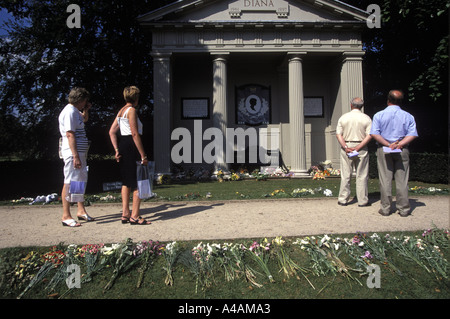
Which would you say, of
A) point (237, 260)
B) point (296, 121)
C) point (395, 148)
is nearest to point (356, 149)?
point (395, 148)

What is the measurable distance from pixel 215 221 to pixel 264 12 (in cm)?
1393

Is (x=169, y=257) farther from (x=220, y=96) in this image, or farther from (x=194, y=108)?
(x=194, y=108)

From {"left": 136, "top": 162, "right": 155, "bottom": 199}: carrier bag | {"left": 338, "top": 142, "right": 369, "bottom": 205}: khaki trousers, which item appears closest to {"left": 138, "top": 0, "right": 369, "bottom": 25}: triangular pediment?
{"left": 338, "top": 142, "right": 369, "bottom": 205}: khaki trousers

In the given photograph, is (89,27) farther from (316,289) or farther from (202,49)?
(316,289)

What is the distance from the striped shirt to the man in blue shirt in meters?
5.01

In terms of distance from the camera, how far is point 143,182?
4.53 metres

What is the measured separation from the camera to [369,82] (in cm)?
2161

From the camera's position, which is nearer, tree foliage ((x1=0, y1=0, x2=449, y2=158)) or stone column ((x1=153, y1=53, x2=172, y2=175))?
stone column ((x1=153, y1=53, x2=172, y2=175))

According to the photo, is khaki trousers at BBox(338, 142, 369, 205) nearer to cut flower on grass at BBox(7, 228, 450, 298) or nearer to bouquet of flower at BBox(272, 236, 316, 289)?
cut flower on grass at BBox(7, 228, 450, 298)

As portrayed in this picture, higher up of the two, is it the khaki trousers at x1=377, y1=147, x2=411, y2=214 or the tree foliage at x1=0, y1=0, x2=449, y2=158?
the tree foliage at x1=0, y1=0, x2=449, y2=158

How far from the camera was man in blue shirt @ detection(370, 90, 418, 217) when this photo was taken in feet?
16.0

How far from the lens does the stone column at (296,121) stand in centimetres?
1479
